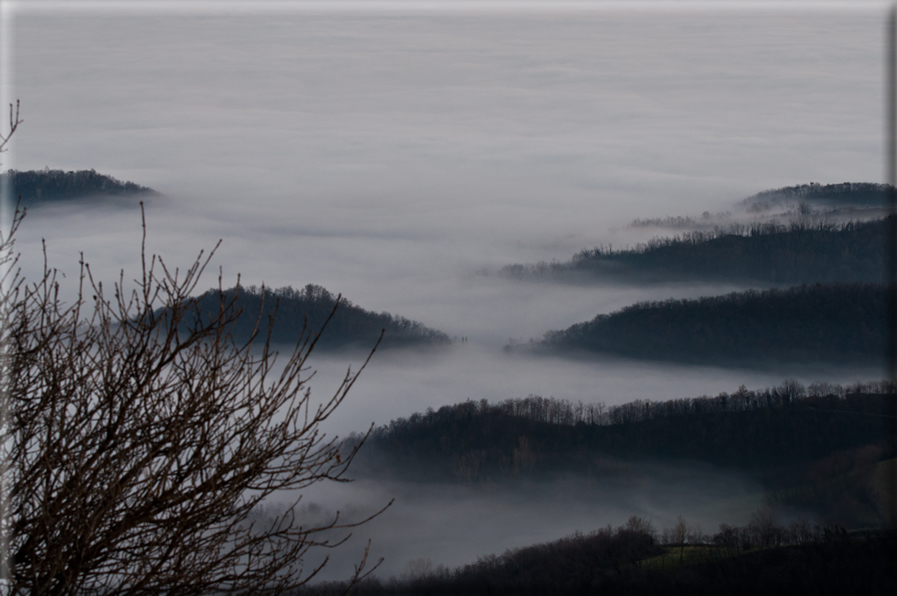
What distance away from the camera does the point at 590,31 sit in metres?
30.4

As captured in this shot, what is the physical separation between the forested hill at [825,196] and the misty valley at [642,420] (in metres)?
0.11

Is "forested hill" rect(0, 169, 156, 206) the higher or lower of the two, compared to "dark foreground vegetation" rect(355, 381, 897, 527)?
higher

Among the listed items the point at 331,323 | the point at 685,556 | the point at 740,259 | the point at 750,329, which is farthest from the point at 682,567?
the point at 740,259

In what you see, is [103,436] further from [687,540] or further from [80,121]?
[80,121]

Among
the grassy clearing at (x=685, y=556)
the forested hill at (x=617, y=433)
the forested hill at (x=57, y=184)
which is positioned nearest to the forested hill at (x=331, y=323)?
the forested hill at (x=617, y=433)

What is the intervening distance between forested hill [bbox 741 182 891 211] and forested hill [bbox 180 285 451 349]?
689 inches

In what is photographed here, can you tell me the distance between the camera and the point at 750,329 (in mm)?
34375

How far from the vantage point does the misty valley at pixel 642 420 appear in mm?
20422

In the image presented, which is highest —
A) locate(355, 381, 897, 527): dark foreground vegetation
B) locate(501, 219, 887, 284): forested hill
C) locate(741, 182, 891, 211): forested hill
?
locate(741, 182, 891, 211): forested hill

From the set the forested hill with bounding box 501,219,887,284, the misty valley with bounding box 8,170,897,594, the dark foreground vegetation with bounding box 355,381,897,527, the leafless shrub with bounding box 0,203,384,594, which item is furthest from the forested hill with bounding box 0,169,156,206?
the leafless shrub with bounding box 0,203,384,594

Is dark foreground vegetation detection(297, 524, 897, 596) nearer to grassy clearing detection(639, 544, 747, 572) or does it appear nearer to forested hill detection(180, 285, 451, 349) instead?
grassy clearing detection(639, 544, 747, 572)

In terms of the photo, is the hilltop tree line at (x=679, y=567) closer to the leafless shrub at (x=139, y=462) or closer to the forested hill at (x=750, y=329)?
the forested hill at (x=750, y=329)

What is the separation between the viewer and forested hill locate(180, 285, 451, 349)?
27.7 meters

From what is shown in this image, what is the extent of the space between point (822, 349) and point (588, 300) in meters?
12.9
